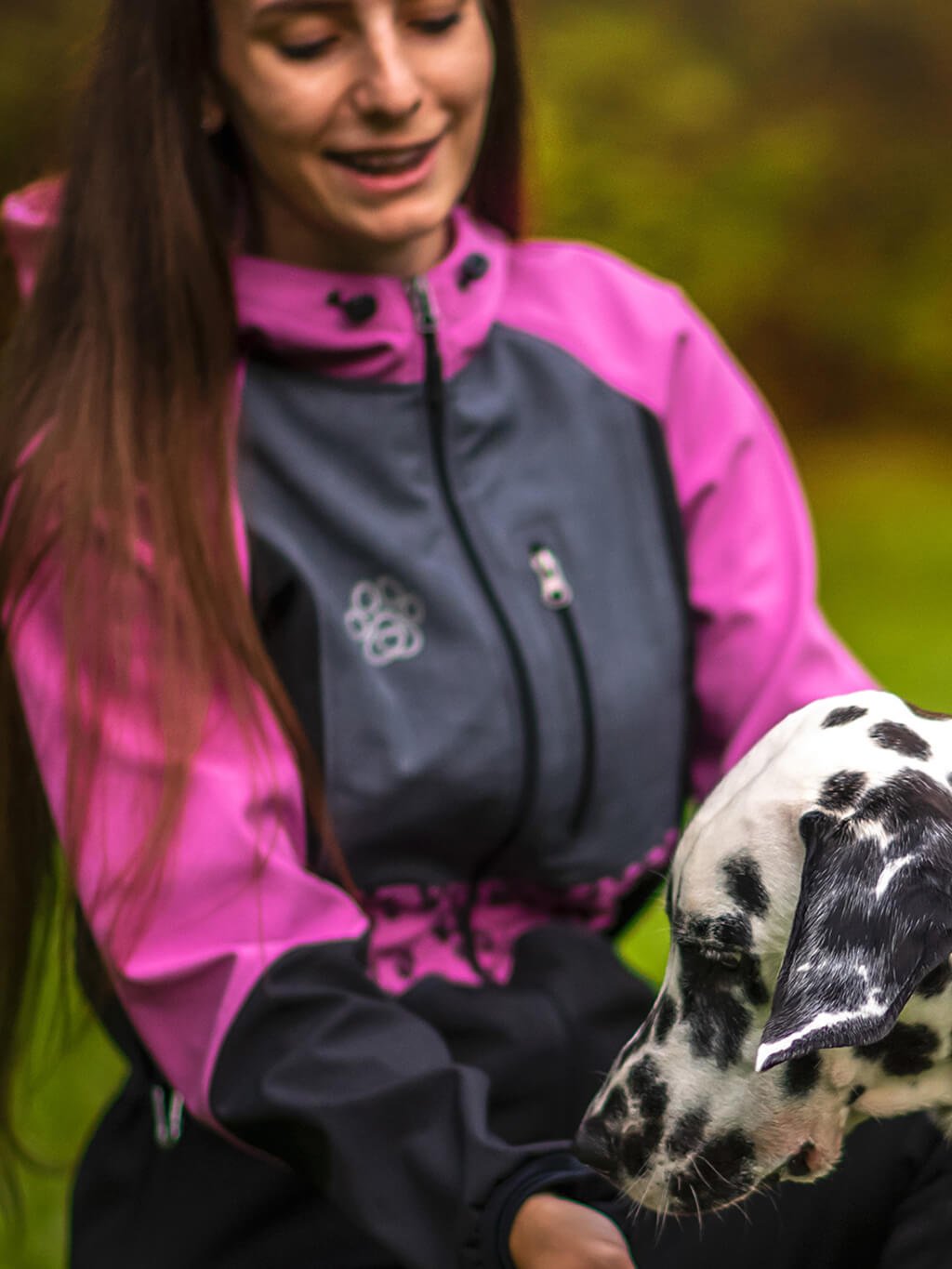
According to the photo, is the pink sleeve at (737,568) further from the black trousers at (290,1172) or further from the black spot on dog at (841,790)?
the black spot on dog at (841,790)

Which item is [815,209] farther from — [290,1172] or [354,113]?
[290,1172]

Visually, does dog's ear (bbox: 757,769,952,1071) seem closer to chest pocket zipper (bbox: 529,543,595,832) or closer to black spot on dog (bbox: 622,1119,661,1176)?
black spot on dog (bbox: 622,1119,661,1176)

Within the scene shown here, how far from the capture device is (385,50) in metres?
1.92

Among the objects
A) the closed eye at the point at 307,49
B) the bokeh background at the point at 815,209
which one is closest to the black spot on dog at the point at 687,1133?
the closed eye at the point at 307,49

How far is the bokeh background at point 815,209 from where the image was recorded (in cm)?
554

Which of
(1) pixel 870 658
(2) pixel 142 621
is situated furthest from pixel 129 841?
(1) pixel 870 658

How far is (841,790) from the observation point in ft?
4.65

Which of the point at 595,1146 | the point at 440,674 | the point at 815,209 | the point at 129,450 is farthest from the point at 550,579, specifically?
the point at 815,209

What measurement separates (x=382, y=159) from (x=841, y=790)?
977 mm

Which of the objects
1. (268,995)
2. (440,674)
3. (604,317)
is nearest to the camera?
(268,995)

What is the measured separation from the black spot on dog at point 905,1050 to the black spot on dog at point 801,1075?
4cm

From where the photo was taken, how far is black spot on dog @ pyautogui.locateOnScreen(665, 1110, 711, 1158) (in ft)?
4.97

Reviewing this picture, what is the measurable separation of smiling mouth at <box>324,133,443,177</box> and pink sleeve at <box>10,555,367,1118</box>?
0.61 meters

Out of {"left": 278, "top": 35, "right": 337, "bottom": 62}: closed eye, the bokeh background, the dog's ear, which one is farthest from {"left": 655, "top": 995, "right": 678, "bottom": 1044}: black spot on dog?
the bokeh background
